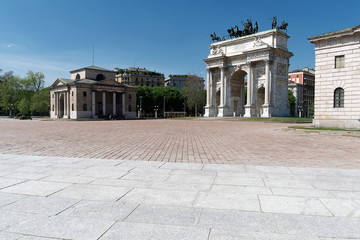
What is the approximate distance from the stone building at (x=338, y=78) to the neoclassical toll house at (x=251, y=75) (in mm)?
27339

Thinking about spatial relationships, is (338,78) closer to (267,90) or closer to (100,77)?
(267,90)

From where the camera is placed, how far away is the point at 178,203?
418 cm

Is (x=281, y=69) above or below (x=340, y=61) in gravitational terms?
above

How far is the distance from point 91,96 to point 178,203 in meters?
65.0

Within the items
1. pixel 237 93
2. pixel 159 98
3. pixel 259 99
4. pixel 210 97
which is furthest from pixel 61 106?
pixel 259 99

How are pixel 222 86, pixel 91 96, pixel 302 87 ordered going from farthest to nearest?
1. pixel 302 87
2. pixel 91 96
3. pixel 222 86

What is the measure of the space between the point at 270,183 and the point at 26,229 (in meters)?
4.48

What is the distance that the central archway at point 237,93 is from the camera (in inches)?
2310

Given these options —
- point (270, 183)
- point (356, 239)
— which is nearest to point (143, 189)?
point (270, 183)

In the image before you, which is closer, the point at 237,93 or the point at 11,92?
the point at 237,93

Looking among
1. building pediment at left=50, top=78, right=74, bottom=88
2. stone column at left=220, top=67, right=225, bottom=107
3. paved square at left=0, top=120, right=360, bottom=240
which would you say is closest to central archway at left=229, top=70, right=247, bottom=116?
stone column at left=220, top=67, right=225, bottom=107

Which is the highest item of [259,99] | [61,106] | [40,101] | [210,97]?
[210,97]

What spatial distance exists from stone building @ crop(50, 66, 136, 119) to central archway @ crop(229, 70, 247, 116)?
29492 millimetres

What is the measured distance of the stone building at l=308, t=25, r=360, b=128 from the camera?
21.0m
